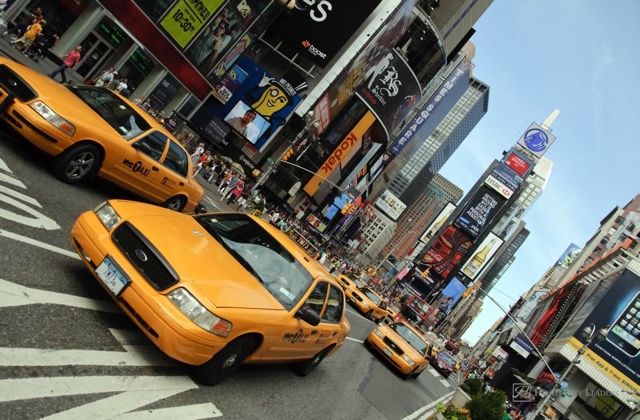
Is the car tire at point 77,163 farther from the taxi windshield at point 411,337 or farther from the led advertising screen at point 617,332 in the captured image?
the led advertising screen at point 617,332

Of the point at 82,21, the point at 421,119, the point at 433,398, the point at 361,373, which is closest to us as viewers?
the point at 361,373

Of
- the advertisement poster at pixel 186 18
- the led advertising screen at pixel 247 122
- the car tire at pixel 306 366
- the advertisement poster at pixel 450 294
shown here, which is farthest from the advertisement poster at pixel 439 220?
the car tire at pixel 306 366

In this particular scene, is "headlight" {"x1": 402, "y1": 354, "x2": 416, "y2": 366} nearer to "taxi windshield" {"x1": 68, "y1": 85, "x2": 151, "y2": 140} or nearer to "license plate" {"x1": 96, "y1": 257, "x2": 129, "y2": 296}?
"taxi windshield" {"x1": 68, "y1": 85, "x2": 151, "y2": 140}

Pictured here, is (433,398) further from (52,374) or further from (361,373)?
(52,374)

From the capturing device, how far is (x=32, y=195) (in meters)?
7.20

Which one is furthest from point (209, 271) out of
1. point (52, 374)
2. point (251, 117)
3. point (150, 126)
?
point (251, 117)

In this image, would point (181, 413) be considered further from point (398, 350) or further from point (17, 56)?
point (17, 56)

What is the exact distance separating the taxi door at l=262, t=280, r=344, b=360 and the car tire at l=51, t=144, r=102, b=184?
443 cm

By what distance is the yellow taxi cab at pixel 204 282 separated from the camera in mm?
4867

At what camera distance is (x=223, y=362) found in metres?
5.52

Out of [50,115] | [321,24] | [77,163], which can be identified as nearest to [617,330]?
[321,24]

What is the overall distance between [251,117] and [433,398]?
111ft

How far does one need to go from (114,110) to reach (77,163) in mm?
1255

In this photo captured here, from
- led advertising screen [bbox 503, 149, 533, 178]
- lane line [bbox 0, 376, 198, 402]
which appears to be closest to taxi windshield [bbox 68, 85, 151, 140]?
lane line [bbox 0, 376, 198, 402]
